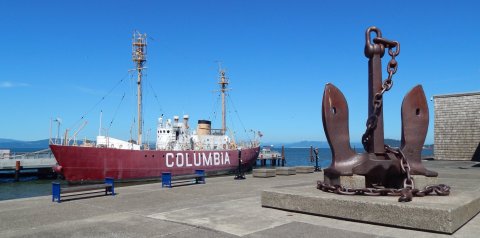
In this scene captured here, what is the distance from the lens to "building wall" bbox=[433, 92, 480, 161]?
115ft

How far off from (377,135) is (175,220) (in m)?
4.68

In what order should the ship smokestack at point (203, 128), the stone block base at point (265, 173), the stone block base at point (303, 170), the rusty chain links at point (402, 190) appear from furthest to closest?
the ship smokestack at point (203, 128), the stone block base at point (303, 170), the stone block base at point (265, 173), the rusty chain links at point (402, 190)

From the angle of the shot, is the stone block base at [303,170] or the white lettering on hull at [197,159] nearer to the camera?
the stone block base at [303,170]

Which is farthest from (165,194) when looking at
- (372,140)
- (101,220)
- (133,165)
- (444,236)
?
(133,165)

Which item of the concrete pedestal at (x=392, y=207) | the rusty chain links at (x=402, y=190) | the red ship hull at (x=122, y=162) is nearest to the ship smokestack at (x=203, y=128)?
the red ship hull at (x=122, y=162)

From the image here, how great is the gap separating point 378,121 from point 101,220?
20.3 feet

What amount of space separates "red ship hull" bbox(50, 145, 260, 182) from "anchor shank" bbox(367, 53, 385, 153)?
21.2 m

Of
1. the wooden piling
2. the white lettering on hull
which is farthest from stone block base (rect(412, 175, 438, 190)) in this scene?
the wooden piling

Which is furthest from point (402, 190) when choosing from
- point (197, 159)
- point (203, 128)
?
point (203, 128)

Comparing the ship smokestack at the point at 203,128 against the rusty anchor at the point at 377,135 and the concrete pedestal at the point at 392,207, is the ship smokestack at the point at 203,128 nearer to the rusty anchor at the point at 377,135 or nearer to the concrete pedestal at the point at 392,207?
the rusty anchor at the point at 377,135

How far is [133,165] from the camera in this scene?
28.3m

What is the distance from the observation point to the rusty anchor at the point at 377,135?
28.2 ft

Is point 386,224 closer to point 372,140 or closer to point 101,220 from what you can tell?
point 372,140

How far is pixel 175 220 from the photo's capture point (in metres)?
7.95
